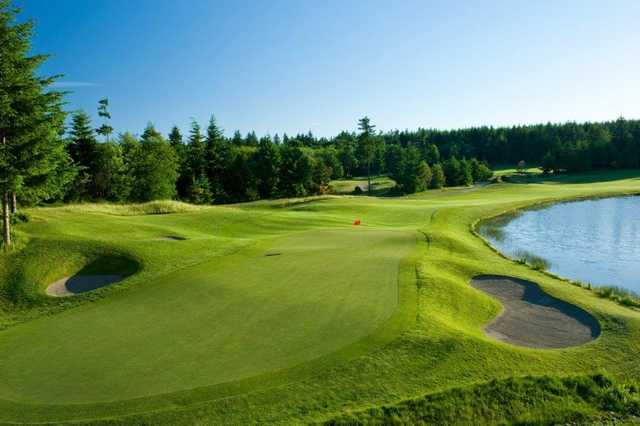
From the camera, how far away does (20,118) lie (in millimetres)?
20719

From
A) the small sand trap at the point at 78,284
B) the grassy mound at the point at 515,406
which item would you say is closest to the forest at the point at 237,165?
the small sand trap at the point at 78,284

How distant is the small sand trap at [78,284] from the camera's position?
17730 mm

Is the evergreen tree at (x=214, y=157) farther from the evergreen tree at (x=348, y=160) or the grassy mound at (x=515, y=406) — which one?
the grassy mound at (x=515, y=406)

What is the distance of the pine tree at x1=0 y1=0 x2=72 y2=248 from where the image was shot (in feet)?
65.6

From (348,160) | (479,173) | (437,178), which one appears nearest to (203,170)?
(437,178)

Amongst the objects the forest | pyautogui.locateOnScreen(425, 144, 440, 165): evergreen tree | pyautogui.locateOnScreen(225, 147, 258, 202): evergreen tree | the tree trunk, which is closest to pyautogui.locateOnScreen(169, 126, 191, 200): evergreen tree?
the forest

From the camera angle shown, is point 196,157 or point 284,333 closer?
point 284,333

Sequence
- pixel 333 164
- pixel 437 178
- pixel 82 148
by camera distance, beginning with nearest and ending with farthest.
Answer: pixel 82 148, pixel 437 178, pixel 333 164

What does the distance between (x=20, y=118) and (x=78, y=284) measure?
9135 millimetres

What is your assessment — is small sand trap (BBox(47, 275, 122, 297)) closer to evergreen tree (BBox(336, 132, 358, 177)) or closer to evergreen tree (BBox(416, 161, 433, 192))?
evergreen tree (BBox(416, 161, 433, 192))

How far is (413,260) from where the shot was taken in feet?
66.8

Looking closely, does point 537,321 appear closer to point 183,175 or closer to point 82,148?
point 82,148

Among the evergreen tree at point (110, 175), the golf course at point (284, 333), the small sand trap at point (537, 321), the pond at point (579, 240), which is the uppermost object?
the evergreen tree at point (110, 175)

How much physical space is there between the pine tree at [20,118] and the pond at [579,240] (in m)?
27.2
